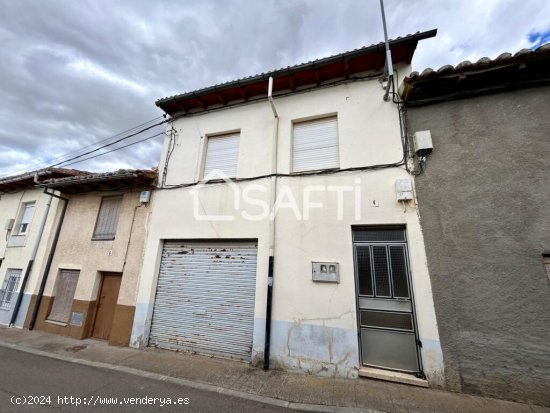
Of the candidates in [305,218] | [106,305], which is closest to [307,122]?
[305,218]

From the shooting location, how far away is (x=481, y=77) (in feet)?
15.4

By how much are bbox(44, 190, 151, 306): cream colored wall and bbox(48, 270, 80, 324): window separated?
0.20 meters

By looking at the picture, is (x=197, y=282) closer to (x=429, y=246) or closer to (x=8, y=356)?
(x=8, y=356)

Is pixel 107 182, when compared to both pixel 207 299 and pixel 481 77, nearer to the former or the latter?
pixel 207 299

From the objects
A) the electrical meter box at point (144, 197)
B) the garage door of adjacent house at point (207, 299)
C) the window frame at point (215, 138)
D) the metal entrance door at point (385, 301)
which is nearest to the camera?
the metal entrance door at point (385, 301)

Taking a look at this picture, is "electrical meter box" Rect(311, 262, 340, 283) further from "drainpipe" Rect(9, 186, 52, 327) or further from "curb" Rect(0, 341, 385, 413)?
"drainpipe" Rect(9, 186, 52, 327)

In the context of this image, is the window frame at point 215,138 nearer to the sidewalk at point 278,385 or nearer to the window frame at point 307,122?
the window frame at point 307,122

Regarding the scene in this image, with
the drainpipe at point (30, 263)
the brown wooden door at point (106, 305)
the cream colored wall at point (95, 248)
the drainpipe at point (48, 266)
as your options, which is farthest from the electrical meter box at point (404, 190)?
the drainpipe at point (30, 263)

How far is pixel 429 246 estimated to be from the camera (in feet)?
14.6

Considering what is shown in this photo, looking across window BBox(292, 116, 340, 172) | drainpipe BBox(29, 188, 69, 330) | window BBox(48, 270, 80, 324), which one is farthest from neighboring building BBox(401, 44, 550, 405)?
drainpipe BBox(29, 188, 69, 330)

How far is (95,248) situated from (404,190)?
8.80m

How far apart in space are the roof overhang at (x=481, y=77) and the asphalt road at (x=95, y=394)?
6.45 metres

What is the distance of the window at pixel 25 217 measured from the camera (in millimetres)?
9391

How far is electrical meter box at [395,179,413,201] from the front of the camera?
470 centimetres
